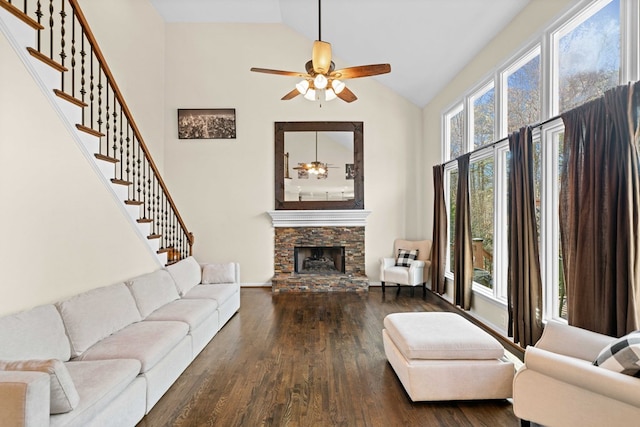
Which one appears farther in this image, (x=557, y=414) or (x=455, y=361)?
(x=455, y=361)

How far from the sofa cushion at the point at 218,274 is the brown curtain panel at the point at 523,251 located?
3655mm

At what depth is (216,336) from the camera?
13.4 feet

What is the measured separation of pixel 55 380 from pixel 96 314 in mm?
1246

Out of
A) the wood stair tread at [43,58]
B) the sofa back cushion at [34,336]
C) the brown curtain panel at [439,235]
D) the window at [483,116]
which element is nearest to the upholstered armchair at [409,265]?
the brown curtain panel at [439,235]

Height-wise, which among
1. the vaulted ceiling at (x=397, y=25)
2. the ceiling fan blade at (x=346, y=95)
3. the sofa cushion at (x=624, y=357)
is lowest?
the sofa cushion at (x=624, y=357)

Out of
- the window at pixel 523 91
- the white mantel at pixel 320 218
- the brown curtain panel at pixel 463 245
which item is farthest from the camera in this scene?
the white mantel at pixel 320 218

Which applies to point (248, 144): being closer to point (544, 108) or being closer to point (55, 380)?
point (544, 108)

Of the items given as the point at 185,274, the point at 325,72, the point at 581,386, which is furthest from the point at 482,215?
the point at 185,274

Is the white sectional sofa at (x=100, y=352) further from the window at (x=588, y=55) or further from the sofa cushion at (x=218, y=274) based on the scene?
the window at (x=588, y=55)

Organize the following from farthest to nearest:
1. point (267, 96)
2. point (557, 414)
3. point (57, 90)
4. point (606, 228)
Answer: point (267, 96), point (57, 90), point (606, 228), point (557, 414)

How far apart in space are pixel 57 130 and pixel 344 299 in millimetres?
4499

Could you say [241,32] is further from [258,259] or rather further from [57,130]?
[57,130]

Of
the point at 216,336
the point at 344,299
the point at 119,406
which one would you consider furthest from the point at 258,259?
the point at 119,406

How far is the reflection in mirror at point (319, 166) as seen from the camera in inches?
267
